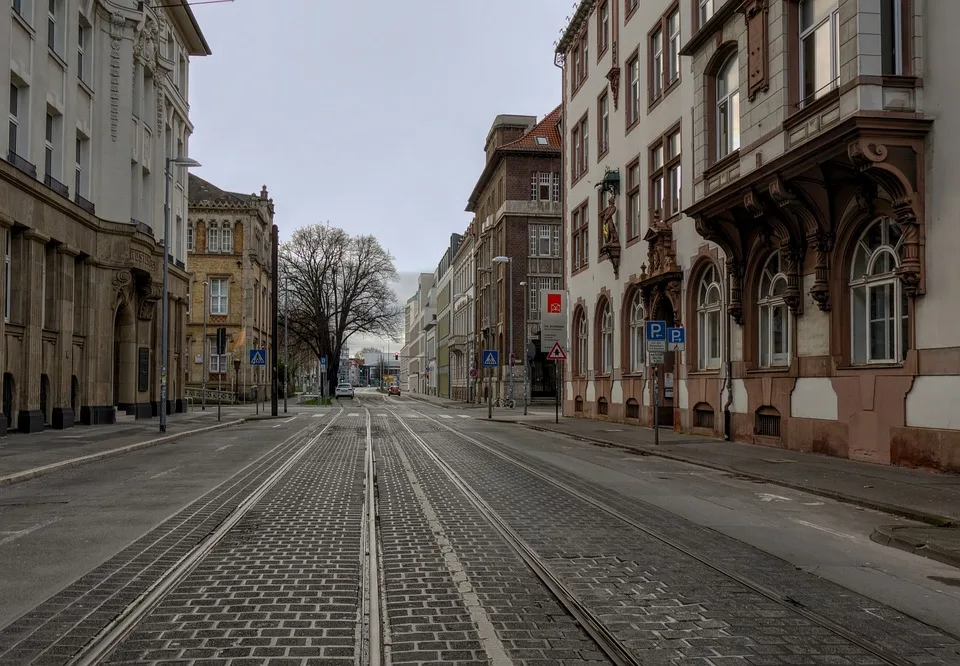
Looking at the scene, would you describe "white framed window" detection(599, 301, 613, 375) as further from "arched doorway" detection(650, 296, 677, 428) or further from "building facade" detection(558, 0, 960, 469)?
"arched doorway" detection(650, 296, 677, 428)

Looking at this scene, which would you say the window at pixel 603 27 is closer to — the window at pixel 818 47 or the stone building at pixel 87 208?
the stone building at pixel 87 208

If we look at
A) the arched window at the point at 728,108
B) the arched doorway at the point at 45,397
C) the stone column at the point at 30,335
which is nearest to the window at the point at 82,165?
the stone column at the point at 30,335

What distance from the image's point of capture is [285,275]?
7688 cm

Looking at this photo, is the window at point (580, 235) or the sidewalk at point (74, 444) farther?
the window at point (580, 235)

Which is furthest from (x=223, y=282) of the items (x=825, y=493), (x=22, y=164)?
(x=825, y=493)

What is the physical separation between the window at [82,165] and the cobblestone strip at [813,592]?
23985mm

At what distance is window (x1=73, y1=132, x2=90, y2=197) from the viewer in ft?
93.8

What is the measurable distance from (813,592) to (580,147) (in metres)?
34.2

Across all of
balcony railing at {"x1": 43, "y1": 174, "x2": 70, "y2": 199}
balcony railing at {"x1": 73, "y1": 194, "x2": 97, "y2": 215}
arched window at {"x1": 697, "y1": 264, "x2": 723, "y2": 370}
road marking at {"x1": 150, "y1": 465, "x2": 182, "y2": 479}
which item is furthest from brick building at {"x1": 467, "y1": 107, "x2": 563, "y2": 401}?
road marking at {"x1": 150, "y1": 465, "x2": 182, "y2": 479}

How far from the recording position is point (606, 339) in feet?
114

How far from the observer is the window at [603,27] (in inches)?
1375

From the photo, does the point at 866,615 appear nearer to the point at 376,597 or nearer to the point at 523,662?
the point at 523,662

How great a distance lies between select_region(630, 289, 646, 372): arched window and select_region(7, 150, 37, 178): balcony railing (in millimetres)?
18389

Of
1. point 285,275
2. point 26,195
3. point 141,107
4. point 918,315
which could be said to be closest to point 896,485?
point 918,315
